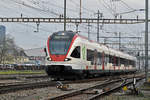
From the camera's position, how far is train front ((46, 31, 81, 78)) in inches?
929

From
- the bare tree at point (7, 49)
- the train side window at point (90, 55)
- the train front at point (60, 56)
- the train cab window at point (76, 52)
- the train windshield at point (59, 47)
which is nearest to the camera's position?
the train front at point (60, 56)

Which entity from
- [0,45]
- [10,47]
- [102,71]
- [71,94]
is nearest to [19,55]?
[10,47]

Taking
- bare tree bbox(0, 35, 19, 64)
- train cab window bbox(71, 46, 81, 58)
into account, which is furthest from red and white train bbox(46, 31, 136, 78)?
bare tree bbox(0, 35, 19, 64)

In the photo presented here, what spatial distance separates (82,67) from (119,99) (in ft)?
38.6

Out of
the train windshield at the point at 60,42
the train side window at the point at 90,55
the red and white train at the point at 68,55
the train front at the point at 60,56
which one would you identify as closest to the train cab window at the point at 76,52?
the red and white train at the point at 68,55

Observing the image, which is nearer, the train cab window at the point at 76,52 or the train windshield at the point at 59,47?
the train windshield at the point at 59,47

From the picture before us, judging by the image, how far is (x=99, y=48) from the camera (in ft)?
105

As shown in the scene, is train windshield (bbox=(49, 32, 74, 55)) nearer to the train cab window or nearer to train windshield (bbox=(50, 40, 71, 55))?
train windshield (bbox=(50, 40, 71, 55))

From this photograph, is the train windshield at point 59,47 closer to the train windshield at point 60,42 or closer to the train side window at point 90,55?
the train windshield at point 60,42

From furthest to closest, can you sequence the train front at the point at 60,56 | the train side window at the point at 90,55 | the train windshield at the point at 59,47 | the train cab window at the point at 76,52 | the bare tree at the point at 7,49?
the bare tree at the point at 7,49 < the train side window at the point at 90,55 < the train cab window at the point at 76,52 < the train windshield at the point at 59,47 < the train front at the point at 60,56

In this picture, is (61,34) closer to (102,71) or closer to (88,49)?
(88,49)

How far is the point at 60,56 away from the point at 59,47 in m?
0.75

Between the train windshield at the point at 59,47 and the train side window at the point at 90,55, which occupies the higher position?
the train windshield at the point at 59,47

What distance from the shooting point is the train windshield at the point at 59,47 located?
→ 23.9m
